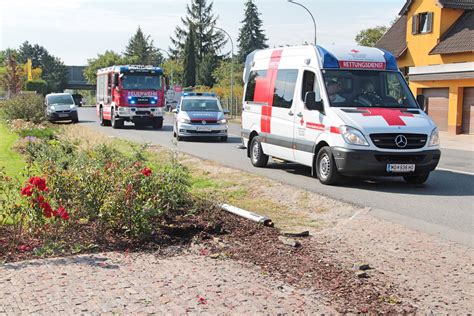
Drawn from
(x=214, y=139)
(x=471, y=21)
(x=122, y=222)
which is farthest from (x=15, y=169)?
(x=471, y=21)

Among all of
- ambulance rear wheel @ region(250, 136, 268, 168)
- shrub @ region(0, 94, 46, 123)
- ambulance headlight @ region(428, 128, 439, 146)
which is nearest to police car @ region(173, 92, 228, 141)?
shrub @ region(0, 94, 46, 123)

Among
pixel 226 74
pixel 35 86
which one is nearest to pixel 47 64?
pixel 35 86

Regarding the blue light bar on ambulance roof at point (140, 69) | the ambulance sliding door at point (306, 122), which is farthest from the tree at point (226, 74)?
the ambulance sliding door at point (306, 122)

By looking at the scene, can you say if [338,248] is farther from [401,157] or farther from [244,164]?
[244,164]

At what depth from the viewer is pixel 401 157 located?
1139 cm

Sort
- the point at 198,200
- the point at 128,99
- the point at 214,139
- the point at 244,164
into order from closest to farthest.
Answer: the point at 198,200, the point at 244,164, the point at 214,139, the point at 128,99

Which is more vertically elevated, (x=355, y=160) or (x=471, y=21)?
(x=471, y=21)

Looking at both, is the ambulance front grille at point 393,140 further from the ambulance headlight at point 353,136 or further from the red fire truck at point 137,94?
the red fire truck at point 137,94

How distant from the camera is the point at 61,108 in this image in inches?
1460

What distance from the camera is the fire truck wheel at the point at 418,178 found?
12.0 m

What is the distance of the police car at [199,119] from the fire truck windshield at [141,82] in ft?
21.1

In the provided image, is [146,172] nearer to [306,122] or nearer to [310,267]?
[310,267]

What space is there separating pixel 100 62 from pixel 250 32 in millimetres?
41011

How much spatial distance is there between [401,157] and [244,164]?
5.07m
